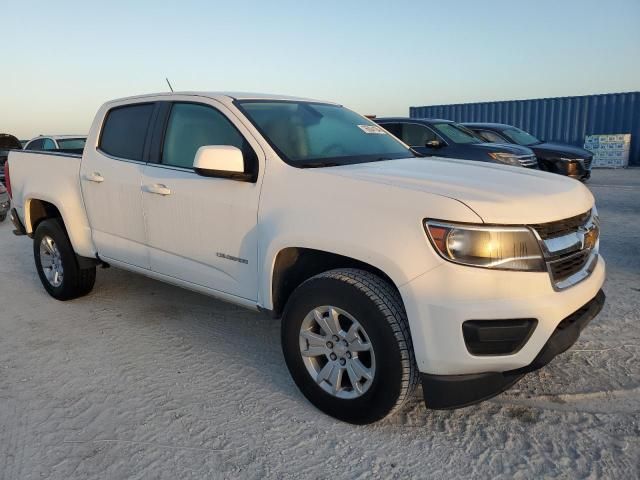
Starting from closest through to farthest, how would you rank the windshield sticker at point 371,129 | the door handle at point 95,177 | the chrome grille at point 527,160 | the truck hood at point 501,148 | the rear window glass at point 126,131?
the windshield sticker at point 371,129 < the rear window glass at point 126,131 < the door handle at point 95,177 < the truck hood at point 501,148 < the chrome grille at point 527,160

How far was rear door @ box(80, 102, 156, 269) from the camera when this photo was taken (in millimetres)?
3764

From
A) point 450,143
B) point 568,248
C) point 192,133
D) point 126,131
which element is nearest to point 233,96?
point 192,133

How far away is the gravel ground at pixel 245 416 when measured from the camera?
2.37 meters

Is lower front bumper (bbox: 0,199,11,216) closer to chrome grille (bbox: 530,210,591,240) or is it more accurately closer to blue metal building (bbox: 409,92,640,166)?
chrome grille (bbox: 530,210,591,240)

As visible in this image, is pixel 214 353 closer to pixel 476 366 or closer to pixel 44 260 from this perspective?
pixel 476 366

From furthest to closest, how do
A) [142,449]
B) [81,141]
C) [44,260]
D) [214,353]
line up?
[81,141] → [44,260] → [214,353] → [142,449]

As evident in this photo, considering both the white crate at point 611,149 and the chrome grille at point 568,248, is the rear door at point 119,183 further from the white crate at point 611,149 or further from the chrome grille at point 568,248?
the white crate at point 611,149

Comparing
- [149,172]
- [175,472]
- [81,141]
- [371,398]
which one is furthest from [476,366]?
[81,141]

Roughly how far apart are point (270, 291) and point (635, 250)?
194 inches

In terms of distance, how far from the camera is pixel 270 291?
115 inches

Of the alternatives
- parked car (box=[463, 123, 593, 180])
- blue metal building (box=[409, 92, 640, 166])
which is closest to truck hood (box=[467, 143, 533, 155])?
parked car (box=[463, 123, 593, 180])

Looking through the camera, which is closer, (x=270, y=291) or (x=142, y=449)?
(x=142, y=449)

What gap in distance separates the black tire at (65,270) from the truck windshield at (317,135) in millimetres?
2253

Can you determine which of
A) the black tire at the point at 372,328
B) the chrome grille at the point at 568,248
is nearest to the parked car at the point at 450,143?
the chrome grille at the point at 568,248
